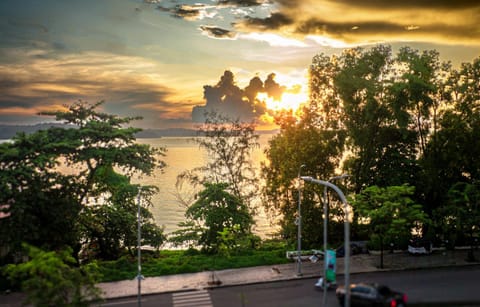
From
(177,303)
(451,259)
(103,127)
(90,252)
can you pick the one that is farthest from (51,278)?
(451,259)

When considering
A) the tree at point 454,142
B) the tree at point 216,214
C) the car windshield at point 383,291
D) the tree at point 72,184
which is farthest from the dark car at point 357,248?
the tree at point 72,184

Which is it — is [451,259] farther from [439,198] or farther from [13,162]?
[13,162]

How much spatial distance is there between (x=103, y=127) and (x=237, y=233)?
674 inches

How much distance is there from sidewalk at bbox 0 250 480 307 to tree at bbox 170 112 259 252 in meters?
7.04

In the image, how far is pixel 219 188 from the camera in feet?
161

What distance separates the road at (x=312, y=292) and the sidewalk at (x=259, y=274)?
1137mm

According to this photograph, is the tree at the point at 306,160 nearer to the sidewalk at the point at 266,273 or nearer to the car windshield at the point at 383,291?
the sidewalk at the point at 266,273

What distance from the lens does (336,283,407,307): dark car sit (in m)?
28.0

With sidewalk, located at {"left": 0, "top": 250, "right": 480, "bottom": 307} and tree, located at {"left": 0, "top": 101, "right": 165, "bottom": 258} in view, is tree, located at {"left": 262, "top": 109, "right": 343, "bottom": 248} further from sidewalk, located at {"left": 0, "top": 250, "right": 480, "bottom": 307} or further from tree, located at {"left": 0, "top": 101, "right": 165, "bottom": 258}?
tree, located at {"left": 0, "top": 101, "right": 165, "bottom": 258}

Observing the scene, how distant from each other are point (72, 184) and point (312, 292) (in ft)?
75.3

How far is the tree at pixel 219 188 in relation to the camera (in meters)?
48.2

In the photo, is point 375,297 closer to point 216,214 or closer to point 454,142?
point 216,214

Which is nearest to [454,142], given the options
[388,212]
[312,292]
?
[388,212]

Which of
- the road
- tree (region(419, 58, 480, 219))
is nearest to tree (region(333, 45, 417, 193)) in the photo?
tree (region(419, 58, 480, 219))
